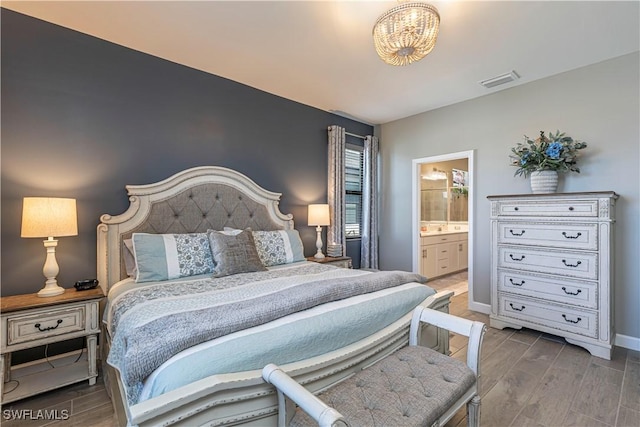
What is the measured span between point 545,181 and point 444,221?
12.4 feet

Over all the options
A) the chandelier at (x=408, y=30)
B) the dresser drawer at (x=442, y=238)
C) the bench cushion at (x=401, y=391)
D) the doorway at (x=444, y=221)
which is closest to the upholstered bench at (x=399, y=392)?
the bench cushion at (x=401, y=391)

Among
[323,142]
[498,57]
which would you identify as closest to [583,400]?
[498,57]

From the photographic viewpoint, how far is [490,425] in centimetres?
169

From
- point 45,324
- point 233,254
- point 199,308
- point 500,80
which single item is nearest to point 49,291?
point 45,324

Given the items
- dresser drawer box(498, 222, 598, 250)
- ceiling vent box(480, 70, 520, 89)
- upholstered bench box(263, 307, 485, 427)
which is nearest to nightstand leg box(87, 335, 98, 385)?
upholstered bench box(263, 307, 485, 427)

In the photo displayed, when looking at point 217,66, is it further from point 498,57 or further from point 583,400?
point 583,400

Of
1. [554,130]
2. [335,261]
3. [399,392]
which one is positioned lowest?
[399,392]

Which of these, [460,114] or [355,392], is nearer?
[355,392]

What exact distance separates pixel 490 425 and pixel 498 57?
2.97m

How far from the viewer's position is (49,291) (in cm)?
203

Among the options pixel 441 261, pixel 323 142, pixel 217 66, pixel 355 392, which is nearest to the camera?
pixel 355 392

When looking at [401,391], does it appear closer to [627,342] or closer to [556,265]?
[556,265]

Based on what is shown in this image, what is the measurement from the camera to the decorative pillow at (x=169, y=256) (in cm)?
218

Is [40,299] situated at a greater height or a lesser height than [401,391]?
greater
